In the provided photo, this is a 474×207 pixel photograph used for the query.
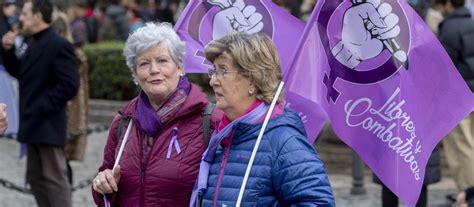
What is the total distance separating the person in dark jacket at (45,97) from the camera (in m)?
8.41

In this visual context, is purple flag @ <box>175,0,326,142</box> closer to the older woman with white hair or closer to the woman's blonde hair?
the older woman with white hair

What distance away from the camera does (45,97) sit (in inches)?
332

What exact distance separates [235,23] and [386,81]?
39.4 inches

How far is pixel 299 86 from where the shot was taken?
5.31 m

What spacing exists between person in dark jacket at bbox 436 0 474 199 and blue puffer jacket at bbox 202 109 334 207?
544 cm

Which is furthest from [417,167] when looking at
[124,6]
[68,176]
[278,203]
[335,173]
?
[124,6]

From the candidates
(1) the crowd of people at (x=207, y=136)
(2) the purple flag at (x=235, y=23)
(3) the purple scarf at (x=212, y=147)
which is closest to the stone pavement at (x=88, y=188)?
(2) the purple flag at (x=235, y=23)

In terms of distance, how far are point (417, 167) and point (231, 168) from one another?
3.76 ft

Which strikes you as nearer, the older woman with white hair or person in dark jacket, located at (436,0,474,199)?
the older woman with white hair

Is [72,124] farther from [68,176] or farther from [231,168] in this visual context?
[231,168]

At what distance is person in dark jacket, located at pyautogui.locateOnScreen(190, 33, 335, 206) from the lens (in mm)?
4289

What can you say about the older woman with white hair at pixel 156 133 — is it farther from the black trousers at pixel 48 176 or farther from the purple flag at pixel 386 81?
the black trousers at pixel 48 176

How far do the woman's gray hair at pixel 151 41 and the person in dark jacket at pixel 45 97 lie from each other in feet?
10.7

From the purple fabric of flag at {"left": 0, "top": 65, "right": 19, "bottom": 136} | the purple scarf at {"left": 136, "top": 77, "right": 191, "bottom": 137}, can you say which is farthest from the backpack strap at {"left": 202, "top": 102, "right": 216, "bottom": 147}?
the purple fabric of flag at {"left": 0, "top": 65, "right": 19, "bottom": 136}
